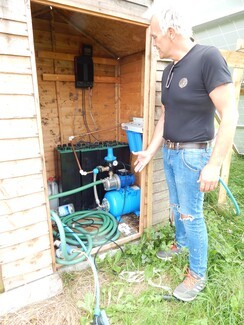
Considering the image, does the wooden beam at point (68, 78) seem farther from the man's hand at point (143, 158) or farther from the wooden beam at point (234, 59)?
the man's hand at point (143, 158)

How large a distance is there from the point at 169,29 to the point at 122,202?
1757 mm

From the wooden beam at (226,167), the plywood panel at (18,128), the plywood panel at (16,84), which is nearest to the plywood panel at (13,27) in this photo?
the plywood panel at (16,84)

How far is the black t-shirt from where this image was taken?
115 centimetres

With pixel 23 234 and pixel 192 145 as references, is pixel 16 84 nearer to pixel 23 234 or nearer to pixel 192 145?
pixel 23 234

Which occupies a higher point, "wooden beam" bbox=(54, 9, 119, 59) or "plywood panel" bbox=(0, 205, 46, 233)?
"wooden beam" bbox=(54, 9, 119, 59)

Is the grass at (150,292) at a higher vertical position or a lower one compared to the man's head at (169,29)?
lower

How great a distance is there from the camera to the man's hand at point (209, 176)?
1.22 m

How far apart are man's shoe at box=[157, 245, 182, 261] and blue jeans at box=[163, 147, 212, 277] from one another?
1.04ft

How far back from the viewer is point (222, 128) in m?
1.18

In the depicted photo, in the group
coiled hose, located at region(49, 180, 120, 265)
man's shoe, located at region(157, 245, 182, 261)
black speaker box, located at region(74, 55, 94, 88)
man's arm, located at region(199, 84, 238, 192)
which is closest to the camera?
man's arm, located at region(199, 84, 238, 192)

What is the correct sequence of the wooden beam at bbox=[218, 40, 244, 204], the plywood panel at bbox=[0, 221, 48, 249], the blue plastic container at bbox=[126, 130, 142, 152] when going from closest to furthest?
the plywood panel at bbox=[0, 221, 48, 249]
the wooden beam at bbox=[218, 40, 244, 204]
the blue plastic container at bbox=[126, 130, 142, 152]

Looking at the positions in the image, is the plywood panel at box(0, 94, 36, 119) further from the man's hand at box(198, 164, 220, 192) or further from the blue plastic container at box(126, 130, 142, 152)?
the blue plastic container at box(126, 130, 142, 152)

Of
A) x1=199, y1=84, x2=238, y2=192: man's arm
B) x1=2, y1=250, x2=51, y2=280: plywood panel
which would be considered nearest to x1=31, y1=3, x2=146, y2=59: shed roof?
x1=199, y1=84, x2=238, y2=192: man's arm

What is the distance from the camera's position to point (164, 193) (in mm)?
2203
